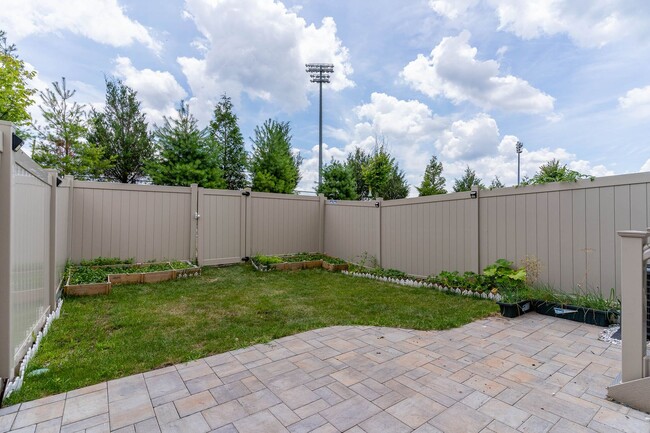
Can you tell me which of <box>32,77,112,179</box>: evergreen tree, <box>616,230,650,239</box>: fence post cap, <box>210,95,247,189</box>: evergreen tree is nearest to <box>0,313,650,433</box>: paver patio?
<box>616,230,650,239</box>: fence post cap

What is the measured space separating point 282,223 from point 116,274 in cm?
384

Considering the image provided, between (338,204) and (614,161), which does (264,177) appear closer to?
(338,204)

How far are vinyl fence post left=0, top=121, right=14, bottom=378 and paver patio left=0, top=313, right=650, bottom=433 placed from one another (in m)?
0.32

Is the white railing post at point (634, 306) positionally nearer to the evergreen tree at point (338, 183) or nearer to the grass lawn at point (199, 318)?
the grass lawn at point (199, 318)

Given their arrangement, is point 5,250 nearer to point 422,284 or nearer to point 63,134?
point 422,284

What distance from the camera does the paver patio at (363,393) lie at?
1.66 m

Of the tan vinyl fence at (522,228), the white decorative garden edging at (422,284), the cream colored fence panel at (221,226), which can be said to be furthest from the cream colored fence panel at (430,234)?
the cream colored fence panel at (221,226)

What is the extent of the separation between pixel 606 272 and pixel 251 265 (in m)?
6.35

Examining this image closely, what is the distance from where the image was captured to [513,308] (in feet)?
12.2

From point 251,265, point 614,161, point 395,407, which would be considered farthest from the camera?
point 251,265

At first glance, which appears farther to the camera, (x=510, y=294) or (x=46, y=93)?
(x=46, y=93)

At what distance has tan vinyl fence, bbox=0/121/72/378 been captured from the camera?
5.99ft

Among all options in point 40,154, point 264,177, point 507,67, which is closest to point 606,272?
point 507,67

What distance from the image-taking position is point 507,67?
6793 millimetres
